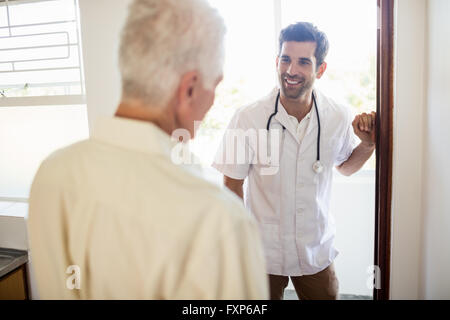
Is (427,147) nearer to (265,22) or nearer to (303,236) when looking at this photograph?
(303,236)

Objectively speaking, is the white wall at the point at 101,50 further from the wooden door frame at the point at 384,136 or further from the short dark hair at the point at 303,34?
the wooden door frame at the point at 384,136

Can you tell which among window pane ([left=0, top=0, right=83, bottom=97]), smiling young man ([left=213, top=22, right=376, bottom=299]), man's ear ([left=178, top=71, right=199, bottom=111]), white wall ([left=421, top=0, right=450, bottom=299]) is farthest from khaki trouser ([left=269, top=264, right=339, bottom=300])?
window pane ([left=0, top=0, right=83, bottom=97])

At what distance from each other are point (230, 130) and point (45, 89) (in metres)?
1.00

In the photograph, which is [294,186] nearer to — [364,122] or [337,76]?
[364,122]

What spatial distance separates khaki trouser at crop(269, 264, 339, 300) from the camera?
47.7 inches

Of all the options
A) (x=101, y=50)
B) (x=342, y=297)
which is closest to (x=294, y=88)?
(x=101, y=50)

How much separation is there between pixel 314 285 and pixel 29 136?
1.53m

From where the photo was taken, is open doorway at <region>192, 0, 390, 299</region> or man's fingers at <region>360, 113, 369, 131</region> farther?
open doorway at <region>192, 0, 390, 299</region>

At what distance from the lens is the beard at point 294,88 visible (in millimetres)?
1176

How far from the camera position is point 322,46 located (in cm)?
118

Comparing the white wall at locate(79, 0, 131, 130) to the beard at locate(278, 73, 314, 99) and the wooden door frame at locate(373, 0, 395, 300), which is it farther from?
the wooden door frame at locate(373, 0, 395, 300)

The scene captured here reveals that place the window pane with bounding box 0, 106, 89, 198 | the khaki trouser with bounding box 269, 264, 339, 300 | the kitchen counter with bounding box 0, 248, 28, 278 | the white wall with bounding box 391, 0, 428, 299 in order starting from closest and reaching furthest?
the white wall with bounding box 391, 0, 428, 299 → the khaki trouser with bounding box 269, 264, 339, 300 → the kitchen counter with bounding box 0, 248, 28, 278 → the window pane with bounding box 0, 106, 89, 198

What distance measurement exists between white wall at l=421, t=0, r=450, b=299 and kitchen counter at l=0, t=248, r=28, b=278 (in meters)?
1.54

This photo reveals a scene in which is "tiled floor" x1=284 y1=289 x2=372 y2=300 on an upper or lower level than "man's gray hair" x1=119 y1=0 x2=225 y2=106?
lower
